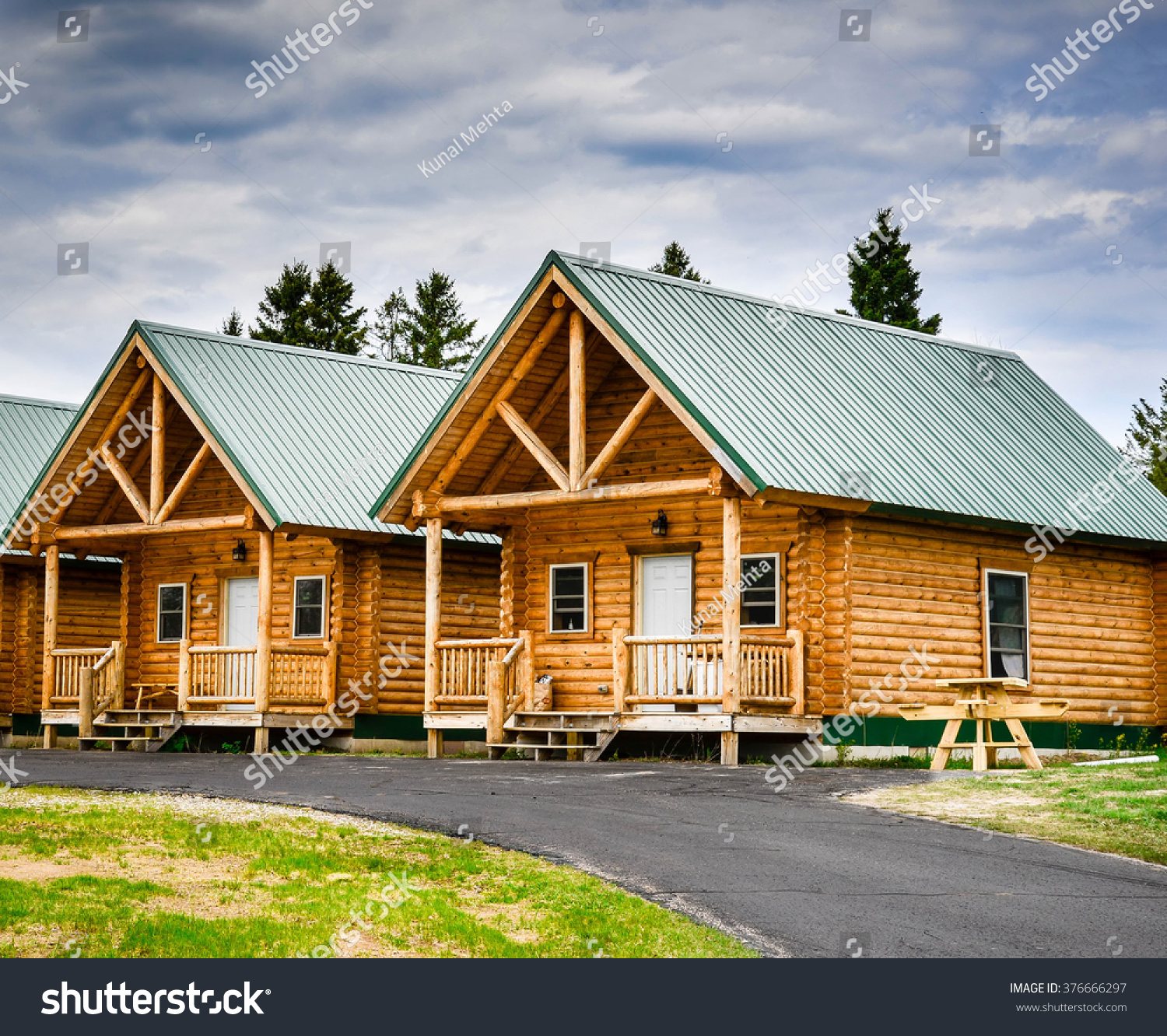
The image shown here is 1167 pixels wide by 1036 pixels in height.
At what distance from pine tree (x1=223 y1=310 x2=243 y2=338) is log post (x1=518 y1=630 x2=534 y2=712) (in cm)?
4286

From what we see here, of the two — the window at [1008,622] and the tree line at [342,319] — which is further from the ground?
the tree line at [342,319]

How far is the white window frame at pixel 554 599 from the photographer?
2556 cm

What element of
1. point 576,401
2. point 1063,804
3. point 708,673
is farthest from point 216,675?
point 1063,804

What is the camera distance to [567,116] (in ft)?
124

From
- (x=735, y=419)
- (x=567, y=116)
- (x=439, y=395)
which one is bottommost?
(x=735, y=419)

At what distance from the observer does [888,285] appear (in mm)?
54094

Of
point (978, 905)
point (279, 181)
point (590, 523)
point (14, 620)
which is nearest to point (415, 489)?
point (590, 523)

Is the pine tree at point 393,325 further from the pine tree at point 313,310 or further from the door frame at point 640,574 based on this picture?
the door frame at point 640,574

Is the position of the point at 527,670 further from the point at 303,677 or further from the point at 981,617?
the point at 981,617

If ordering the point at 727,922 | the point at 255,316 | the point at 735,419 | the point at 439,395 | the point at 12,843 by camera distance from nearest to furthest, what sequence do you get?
the point at 727,922 → the point at 12,843 → the point at 735,419 → the point at 439,395 → the point at 255,316

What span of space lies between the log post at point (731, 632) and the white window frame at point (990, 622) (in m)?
4.75

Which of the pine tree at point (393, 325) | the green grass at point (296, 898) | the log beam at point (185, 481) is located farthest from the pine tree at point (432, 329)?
the green grass at point (296, 898)

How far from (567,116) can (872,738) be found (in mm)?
19781

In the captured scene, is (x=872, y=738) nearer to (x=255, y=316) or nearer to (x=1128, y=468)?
(x=1128, y=468)
